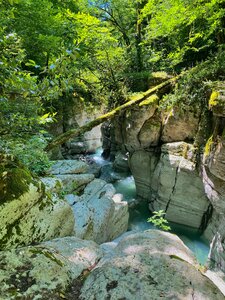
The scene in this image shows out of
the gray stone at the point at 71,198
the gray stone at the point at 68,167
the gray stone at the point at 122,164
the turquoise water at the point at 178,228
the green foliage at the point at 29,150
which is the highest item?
the green foliage at the point at 29,150

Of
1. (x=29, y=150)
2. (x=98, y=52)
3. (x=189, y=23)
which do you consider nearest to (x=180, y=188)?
(x=189, y=23)

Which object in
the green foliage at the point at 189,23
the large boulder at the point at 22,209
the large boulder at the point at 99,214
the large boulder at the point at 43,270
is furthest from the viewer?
the green foliage at the point at 189,23

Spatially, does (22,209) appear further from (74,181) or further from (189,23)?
(189,23)

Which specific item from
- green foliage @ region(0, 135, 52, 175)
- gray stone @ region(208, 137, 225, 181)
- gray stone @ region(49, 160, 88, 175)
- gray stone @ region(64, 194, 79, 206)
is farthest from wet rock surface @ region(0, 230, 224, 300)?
gray stone @ region(208, 137, 225, 181)

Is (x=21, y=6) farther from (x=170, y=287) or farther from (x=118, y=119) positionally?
(x=170, y=287)

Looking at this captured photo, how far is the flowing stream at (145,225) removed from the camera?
10562 mm

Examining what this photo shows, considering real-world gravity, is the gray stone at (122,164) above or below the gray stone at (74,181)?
below

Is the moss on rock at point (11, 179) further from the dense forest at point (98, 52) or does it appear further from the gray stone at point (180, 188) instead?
the gray stone at point (180, 188)

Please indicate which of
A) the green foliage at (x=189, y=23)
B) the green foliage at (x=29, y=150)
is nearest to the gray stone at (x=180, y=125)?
the green foliage at (x=189, y=23)

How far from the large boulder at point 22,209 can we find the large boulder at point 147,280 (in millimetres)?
1116

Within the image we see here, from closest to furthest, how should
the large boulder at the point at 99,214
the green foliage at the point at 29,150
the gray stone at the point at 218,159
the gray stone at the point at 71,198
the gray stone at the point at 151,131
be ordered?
the green foliage at the point at 29,150 → the large boulder at the point at 99,214 → the gray stone at the point at 71,198 → the gray stone at the point at 218,159 → the gray stone at the point at 151,131

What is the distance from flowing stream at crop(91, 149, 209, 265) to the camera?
34.7ft

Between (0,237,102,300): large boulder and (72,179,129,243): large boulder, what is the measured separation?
241cm

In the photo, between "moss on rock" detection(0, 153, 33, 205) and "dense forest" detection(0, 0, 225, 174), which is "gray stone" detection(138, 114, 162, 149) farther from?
"moss on rock" detection(0, 153, 33, 205)
